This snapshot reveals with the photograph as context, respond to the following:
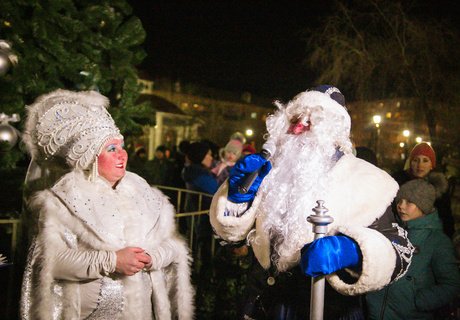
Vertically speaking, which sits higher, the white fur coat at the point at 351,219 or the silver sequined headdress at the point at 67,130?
the silver sequined headdress at the point at 67,130

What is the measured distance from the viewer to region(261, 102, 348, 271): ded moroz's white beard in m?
2.68

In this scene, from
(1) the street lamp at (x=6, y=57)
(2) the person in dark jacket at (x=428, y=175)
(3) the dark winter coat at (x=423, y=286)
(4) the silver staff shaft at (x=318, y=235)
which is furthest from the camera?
(2) the person in dark jacket at (x=428, y=175)

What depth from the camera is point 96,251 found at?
8.86ft

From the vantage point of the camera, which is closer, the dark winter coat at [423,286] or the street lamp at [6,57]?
the dark winter coat at [423,286]

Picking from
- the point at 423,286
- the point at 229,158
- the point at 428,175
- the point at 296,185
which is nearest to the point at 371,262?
the point at 296,185

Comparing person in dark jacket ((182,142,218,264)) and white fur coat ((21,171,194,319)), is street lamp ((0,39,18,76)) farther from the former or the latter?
person in dark jacket ((182,142,218,264))

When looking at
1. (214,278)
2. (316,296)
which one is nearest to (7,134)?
(214,278)

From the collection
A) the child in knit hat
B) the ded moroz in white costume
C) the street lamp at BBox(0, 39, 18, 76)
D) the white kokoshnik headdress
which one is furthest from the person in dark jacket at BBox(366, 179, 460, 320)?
the child in knit hat

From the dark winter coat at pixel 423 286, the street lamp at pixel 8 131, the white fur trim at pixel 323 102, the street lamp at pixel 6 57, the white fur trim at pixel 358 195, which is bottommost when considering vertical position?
the dark winter coat at pixel 423 286

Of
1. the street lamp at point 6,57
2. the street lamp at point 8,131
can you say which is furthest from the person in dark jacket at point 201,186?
the street lamp at point 6,57

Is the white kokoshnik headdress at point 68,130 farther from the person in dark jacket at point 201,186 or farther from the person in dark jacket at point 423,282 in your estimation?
the person in dark jacket at point 201,186

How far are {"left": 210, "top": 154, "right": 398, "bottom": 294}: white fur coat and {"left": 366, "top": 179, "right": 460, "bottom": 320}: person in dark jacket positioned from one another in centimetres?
115

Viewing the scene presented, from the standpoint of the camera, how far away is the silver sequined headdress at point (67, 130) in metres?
2.86

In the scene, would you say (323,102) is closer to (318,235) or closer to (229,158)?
(318,235)
